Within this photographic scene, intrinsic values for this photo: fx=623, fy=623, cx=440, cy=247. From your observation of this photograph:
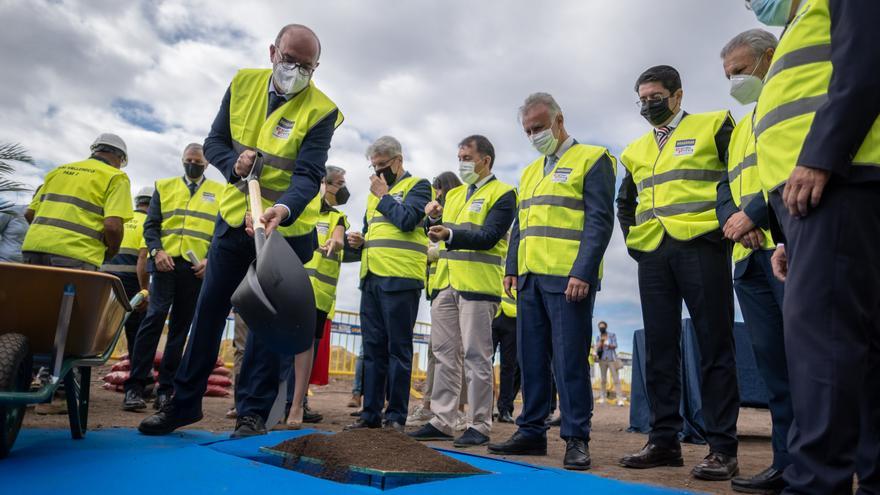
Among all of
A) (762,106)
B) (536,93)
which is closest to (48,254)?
(536,93)

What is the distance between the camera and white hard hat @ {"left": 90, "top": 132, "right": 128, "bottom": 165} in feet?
15.8

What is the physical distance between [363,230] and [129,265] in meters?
2.64

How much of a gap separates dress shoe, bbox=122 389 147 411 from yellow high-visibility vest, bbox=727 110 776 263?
4.48m

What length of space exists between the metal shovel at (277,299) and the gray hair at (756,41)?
8.51 feet

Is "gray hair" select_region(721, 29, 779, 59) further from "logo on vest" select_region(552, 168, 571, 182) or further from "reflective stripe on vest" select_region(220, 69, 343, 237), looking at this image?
"reflective stripe on vest" select_region(220, 69, 343, 237)

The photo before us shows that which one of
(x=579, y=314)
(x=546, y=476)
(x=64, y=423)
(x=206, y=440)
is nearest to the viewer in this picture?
(x=546, y=476)

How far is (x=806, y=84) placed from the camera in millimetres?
1950

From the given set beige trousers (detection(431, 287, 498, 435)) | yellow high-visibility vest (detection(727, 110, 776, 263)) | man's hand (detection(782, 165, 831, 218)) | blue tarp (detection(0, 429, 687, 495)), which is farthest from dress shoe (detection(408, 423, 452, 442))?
man's hand (detection(782, 165, 831, 218))

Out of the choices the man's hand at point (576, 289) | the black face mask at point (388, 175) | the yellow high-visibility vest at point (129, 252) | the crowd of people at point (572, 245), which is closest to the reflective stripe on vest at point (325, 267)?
the crowd of people at point (572, 245)

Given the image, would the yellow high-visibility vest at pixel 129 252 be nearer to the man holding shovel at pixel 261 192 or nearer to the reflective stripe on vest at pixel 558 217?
the man holding shovel at pixel 261 192

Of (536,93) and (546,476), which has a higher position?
(536,93)

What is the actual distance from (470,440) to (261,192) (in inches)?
83.0

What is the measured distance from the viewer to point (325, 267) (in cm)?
579

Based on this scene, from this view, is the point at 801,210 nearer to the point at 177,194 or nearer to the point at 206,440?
the point at 206,440
